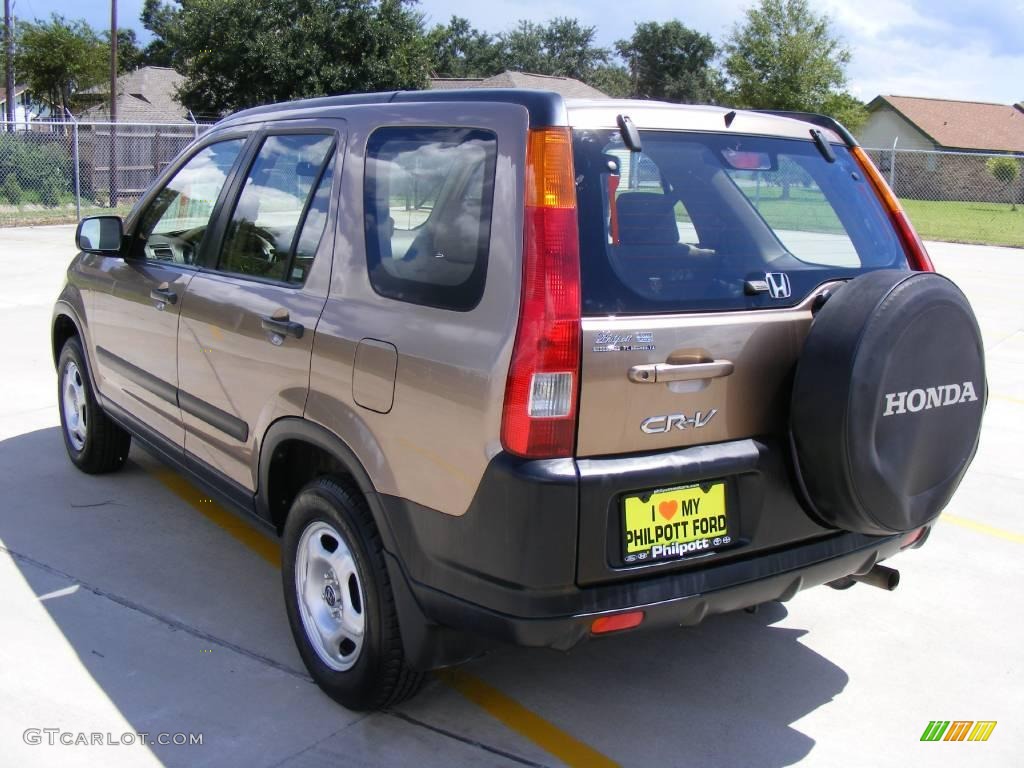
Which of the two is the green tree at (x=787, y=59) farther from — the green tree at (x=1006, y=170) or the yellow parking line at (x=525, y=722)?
the yellow parking line at (x=525, y=722)

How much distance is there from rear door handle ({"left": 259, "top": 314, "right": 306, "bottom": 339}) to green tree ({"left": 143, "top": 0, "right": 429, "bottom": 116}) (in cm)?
3311

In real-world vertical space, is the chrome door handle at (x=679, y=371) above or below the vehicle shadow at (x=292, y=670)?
above

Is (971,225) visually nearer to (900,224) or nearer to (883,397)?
(900,224)

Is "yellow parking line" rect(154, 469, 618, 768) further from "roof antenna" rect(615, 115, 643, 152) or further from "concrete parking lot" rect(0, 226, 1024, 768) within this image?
"roof antenna" rect(615, 115, 643, 152)

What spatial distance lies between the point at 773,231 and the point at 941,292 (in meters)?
0.57

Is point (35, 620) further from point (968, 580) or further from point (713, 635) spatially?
point (968, 580)

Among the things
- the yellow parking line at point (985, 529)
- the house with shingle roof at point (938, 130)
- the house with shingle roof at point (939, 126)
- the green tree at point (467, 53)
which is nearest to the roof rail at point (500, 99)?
the yellow parking line at point (985, 529)

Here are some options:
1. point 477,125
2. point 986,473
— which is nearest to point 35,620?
point 477,125

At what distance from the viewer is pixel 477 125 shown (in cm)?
287

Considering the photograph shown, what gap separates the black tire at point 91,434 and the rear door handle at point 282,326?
7.24 feet

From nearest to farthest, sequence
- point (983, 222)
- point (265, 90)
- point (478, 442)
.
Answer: point (478, 442) < point (983, 222) < point (265, 90)

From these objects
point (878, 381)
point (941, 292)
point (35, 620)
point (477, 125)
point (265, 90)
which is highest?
point (265, 90)

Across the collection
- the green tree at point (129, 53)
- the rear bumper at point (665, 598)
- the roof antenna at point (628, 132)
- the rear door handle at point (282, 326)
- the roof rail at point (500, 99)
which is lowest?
the rear bumper at point (665, 598)

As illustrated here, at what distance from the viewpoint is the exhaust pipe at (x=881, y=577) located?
11.3 ft
